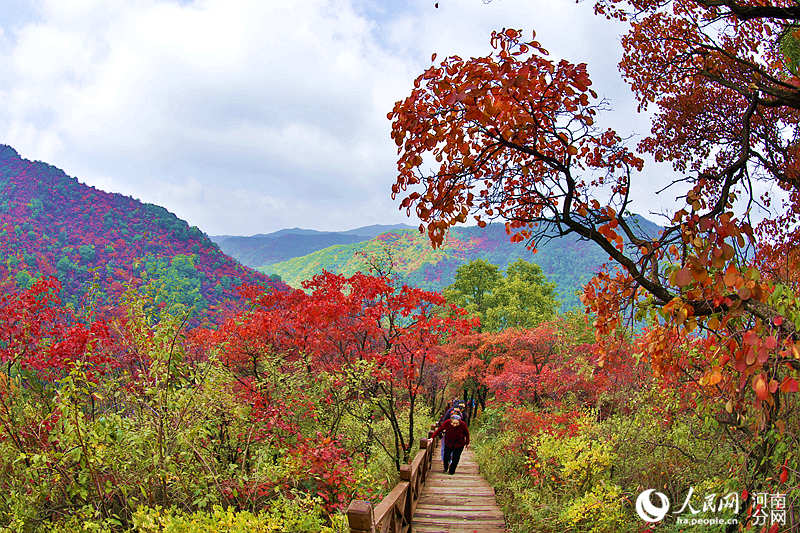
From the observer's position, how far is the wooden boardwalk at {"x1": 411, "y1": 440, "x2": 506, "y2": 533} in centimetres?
553

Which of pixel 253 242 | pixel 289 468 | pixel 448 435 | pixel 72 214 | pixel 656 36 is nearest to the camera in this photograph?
pixel 656 36

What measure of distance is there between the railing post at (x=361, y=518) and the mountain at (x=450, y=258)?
56674mm

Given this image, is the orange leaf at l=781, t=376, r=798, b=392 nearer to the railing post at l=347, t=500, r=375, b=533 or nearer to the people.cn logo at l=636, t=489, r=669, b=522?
the railing post at l=347, t=500, r=375, b=533

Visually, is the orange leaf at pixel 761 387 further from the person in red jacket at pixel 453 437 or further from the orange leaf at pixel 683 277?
the person in red jacket at pixel 453 437

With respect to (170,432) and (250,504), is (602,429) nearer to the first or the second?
(250,504)

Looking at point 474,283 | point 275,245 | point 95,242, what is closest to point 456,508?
point 474,283

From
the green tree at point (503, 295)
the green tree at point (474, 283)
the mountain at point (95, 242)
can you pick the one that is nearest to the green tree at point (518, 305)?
the green tree at point (503, 295)

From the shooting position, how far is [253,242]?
138625 mm

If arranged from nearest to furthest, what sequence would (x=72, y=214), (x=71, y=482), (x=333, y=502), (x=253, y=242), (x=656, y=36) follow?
1. (x=71, y=482)
2. (x=656, y=36)
3. (x=333, y=502)
4. (x=72, y=214)
5. (x=253, y=242)

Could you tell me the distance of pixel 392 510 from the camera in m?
4.52

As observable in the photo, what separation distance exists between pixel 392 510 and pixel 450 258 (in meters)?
71.6

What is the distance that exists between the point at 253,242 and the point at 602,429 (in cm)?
14119

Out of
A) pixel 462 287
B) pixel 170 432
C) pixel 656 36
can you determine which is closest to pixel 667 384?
pixel 656 36

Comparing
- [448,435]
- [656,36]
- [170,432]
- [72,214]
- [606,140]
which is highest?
[72,214]
